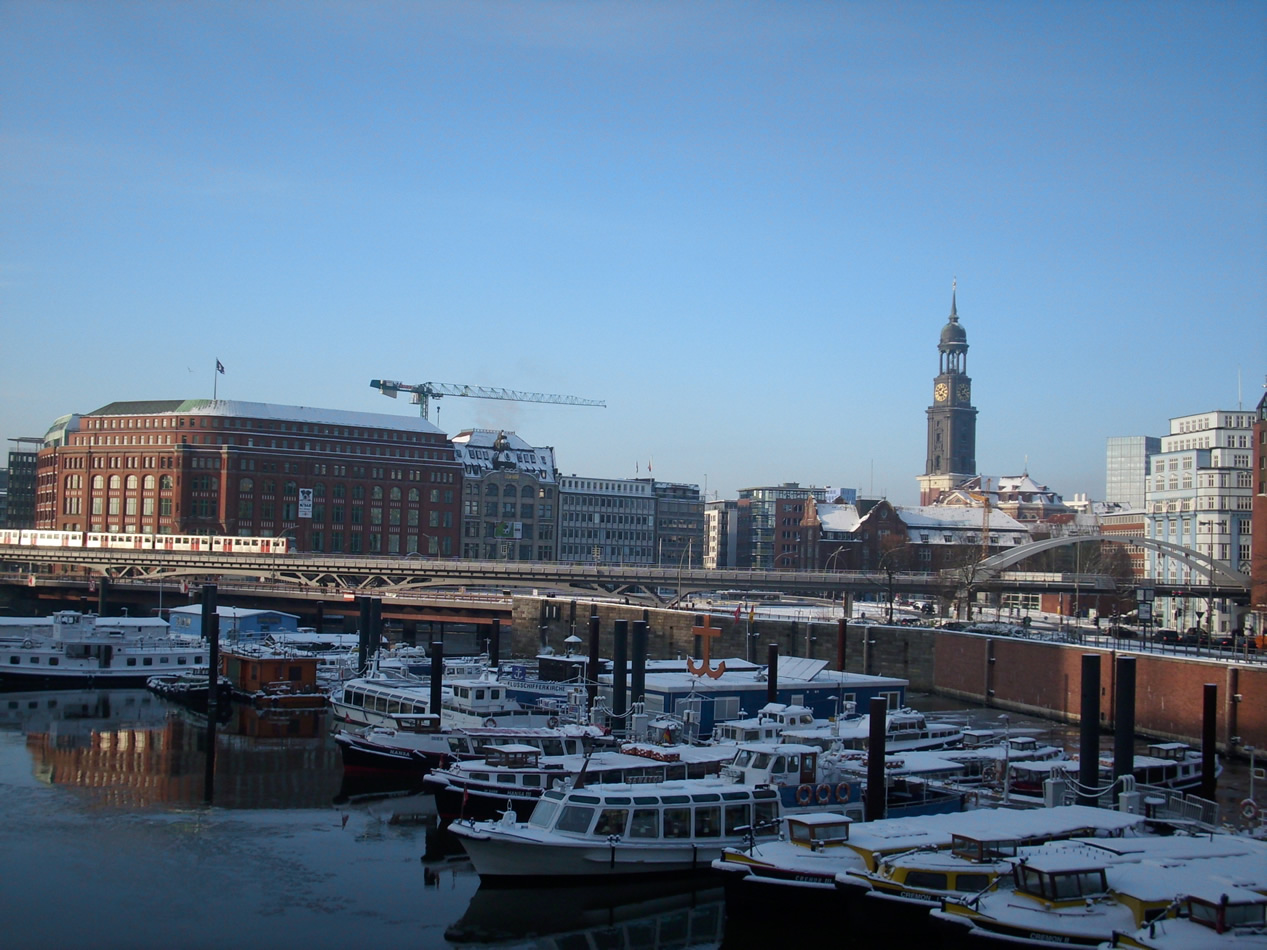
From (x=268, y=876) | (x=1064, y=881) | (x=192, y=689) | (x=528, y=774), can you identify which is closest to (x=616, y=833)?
(x=528, y=774)

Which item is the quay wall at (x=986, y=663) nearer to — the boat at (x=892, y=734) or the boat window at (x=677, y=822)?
the boat at (x=892, y=734)

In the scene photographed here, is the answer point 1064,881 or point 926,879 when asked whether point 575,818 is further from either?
point 1064,881

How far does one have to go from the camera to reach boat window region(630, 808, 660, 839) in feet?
110

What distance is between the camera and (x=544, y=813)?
1346 inches

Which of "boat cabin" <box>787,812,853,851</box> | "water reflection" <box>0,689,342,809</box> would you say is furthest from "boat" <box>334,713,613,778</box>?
"boat cabin" <box>787,812,853,851</box>

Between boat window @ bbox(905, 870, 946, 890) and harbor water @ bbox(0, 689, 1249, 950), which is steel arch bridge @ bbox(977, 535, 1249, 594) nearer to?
harbor water @ bbox(0, 689, 1249, 950)

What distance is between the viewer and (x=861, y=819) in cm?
3697

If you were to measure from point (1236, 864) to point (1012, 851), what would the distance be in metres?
4.65

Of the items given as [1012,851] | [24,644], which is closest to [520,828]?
[1012,851]

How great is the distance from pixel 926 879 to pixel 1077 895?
11.0 feet

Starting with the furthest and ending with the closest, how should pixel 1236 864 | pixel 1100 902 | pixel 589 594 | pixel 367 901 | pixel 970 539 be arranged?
pixel 970 539 → pixel 589 594 → pixel 367 901 → pixel 1236 864 → pixel 1100 902

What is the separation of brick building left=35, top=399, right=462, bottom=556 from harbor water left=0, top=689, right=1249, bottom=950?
10236 centimetres

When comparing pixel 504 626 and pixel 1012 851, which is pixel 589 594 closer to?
pixel 504 626

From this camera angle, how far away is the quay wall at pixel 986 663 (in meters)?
52.3
